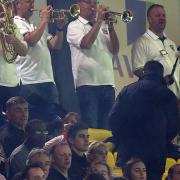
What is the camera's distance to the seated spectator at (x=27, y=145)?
6.59 metres

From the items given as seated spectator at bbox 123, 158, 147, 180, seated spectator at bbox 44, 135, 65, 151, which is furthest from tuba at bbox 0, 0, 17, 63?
seated spectator at bbox 123, 158, 147, 180

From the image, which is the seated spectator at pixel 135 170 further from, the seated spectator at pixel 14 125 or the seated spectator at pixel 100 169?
the seated spectator at pixel 14 125

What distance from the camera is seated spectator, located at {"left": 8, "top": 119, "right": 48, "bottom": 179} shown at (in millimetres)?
6586

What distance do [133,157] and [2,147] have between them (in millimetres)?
1089

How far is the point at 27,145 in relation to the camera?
266 inches

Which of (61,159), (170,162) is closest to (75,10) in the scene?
(170,162)

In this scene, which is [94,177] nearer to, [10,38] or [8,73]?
[8,73]

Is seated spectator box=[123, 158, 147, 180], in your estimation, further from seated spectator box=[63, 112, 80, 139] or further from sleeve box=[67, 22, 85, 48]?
sleeve box=[67, 22, 85, 48]

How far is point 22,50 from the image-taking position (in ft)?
24.5

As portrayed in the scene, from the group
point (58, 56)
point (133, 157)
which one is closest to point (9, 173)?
point (133, 157)

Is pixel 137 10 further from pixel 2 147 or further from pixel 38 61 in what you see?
pixel 2 147

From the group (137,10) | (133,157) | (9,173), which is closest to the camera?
(9,173)

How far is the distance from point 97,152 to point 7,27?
49.2 inches

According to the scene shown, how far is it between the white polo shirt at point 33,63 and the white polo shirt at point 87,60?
403 mm
